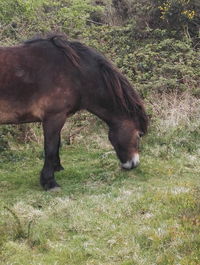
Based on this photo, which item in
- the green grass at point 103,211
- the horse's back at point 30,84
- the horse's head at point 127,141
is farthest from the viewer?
the horse's head at point 127,141

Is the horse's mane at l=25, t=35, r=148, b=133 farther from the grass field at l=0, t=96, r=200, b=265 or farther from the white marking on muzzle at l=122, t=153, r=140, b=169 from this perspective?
the grass field at l=0, t=96, r=200, b=265

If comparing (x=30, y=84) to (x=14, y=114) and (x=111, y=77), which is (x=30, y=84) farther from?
(x=111, y=77)

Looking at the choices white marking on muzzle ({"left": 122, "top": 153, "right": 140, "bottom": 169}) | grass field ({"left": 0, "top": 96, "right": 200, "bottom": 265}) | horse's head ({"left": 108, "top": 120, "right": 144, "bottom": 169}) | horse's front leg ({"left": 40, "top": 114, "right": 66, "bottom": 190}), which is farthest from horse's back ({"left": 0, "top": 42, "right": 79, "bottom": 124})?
white marking on muzzle ({"left": 122, "top": 153, "right": 140, "bottom": 169})

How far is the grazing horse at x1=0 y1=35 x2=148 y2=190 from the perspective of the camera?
261 inches

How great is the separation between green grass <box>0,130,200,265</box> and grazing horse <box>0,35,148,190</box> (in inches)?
18.3

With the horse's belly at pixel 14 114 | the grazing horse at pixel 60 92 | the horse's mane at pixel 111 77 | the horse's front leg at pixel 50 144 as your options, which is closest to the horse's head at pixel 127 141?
the grazing horse at pixel 60 92

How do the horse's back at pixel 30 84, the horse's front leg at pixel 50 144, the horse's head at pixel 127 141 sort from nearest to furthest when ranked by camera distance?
the horse's back at pixel 30 84 → the horse's front leg at pixel 50 144 → the horse's head at pixel 127 141

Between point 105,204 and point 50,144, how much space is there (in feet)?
4.78

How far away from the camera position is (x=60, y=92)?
22.0 ft

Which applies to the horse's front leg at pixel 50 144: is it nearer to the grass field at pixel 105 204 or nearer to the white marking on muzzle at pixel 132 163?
the grass field at pixel 105 204

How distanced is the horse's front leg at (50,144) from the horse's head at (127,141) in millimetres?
925

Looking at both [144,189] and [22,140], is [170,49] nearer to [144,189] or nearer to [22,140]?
[22,140]

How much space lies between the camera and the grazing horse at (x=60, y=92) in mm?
6637

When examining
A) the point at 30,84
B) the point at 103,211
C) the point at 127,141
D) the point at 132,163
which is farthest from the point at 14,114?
the point at 103,211
